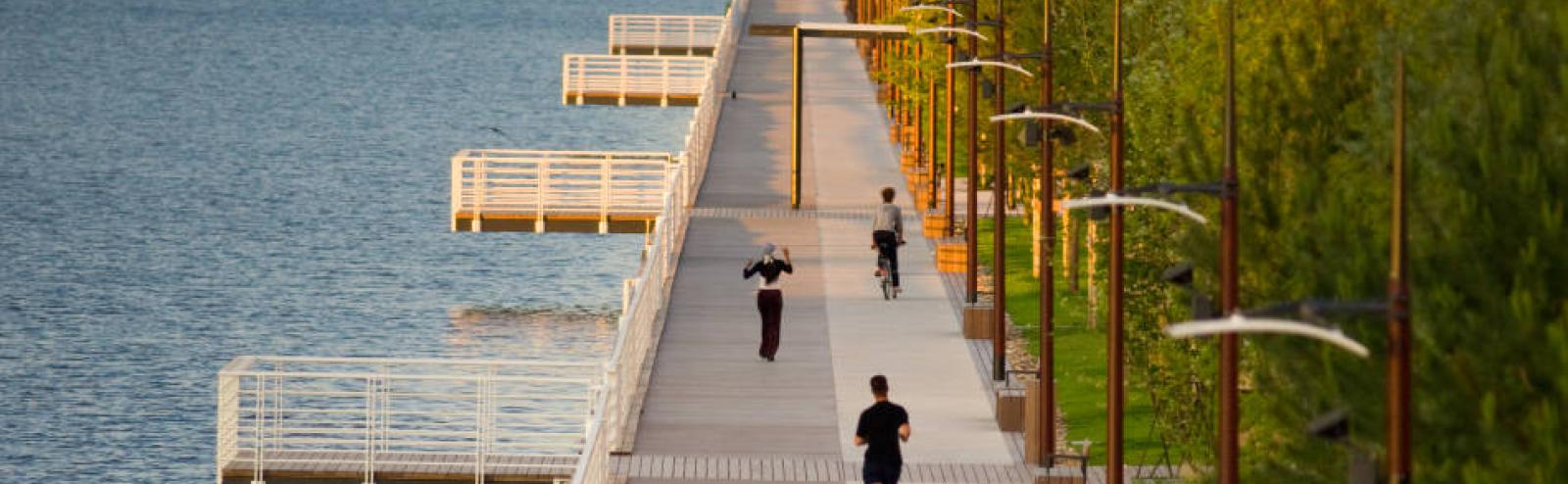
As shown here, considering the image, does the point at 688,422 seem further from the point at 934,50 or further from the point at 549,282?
the point at 549,282

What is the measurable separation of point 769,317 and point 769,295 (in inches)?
30.2

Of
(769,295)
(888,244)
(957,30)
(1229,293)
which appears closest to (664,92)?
(888,244)

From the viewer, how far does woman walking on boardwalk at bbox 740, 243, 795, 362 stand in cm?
3525

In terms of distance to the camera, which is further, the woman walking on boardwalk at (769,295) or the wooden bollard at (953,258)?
the wooden bollard at (953,258)

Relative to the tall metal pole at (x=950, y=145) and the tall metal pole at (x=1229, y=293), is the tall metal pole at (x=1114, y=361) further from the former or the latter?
the tall metal pole at (x=950, y=145)

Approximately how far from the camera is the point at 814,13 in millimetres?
128875

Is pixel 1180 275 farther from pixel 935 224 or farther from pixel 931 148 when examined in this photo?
pixel 931 148

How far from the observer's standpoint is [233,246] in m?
80.3

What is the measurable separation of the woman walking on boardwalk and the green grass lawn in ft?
10.5

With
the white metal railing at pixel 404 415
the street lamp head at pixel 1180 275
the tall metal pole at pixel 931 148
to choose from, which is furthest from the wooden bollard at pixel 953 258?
the street lamp head at pixel 1180 275

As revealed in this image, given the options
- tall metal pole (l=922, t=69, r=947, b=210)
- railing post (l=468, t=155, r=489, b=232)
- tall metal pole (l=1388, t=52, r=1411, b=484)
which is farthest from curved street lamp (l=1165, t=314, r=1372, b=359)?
railing post (l=468, t=155, r=489, b=232)

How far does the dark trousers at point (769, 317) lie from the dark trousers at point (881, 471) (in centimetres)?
1013

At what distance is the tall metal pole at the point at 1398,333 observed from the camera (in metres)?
15.7

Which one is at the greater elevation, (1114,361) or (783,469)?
(1114,361)
